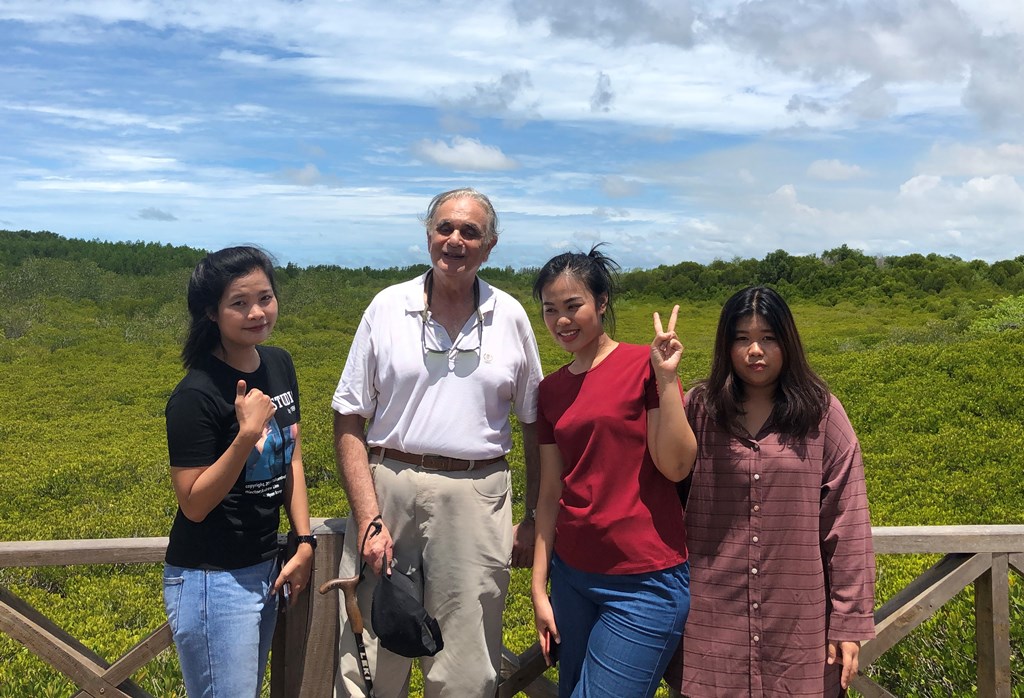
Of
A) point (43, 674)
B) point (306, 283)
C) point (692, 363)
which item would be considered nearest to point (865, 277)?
point (692, 363)

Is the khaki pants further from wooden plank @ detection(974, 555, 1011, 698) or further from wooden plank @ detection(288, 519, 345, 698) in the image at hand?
wooden plank @ detection(974, 555, 1011, 698)

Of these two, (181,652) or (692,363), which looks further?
(692,363)

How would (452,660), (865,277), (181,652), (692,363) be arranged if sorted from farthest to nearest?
(865,277), (692,363), (452,660), (181,652)

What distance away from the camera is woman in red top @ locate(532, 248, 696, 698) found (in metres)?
2.10

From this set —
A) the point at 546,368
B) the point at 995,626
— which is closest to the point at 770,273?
the point at 546,368

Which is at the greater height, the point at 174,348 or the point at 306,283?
the point at 306,283

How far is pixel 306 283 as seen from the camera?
32.1 metres

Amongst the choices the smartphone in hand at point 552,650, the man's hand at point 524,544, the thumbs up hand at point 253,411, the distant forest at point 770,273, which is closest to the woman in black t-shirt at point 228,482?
the thumbs up hand at point 253,411

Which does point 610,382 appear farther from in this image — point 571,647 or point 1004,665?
point 1004,665

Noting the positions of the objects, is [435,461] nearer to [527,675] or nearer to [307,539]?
[307,539]

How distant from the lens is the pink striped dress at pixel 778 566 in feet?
7.00

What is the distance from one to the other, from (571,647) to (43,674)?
410 cm

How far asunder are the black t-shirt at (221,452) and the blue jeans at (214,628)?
0.13 ft

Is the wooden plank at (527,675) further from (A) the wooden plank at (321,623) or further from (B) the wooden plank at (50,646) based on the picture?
(B) the wooden plank at (50,646)
